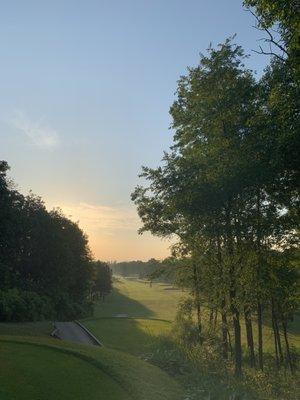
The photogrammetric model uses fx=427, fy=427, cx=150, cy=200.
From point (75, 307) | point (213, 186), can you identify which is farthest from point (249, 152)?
point (75, 307)

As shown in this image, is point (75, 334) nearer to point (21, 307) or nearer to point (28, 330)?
point (28, 330)

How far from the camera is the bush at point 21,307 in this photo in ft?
142

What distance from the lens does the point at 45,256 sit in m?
69.0

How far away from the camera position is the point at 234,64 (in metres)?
23.2

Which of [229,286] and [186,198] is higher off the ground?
[186,198]

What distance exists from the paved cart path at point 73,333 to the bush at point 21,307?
3989mm

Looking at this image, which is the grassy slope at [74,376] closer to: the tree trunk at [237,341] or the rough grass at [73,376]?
the rough grass at [73,376]

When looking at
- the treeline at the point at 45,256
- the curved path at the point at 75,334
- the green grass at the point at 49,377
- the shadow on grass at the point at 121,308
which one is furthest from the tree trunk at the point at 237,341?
the shadow on grass at the point at 121,308

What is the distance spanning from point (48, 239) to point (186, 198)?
51.2 metres

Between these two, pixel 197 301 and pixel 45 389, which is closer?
pixel 45 389

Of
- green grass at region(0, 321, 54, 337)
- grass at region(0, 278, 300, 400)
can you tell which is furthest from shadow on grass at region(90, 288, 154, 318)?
grass at region(0, 278, 300, 400)

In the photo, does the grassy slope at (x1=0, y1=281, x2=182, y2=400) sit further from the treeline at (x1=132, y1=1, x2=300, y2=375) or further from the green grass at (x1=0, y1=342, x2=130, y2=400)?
the treeline at (x1=132, y1=1, x2=300, y2=375)

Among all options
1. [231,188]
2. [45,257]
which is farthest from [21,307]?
[231,188]

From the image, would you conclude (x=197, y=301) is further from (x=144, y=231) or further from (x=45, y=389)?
(x=45, y=389)
